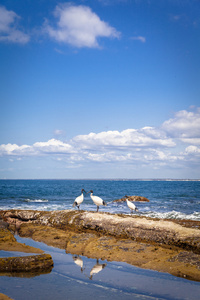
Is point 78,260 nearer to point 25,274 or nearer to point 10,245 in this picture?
point 25,274

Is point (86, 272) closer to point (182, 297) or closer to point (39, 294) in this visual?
point (39, 294)

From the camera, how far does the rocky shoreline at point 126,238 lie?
Result: 7.69 m

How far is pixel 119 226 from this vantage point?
1050 cm

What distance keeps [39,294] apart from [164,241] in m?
5.09

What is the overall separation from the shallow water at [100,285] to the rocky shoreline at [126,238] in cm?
63

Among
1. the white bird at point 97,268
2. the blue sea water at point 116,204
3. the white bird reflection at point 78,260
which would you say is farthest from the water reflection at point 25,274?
the blue sea water at point 116,204

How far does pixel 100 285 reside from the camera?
244 inches

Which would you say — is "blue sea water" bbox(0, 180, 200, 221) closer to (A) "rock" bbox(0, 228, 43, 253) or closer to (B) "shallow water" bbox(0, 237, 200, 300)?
(A) "rock" bbox(0, 228, 43, 253)

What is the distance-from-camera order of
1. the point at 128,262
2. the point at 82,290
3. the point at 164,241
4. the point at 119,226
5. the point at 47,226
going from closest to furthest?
1. the point at 82,290
2. the point at 128,262
3. the point at 164,241
4. the point at 119,226
5. the point at 47,226

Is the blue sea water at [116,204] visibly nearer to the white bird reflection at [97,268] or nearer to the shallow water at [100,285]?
the white bird reflection at [97,268]

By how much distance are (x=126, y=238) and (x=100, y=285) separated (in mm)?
3880

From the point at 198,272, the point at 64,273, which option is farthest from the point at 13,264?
the point at 198,272

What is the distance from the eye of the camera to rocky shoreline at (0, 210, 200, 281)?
25.2ft

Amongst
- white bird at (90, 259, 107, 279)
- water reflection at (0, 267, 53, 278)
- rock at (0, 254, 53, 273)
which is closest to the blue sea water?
white bird at (90, 259, 107, 279)
